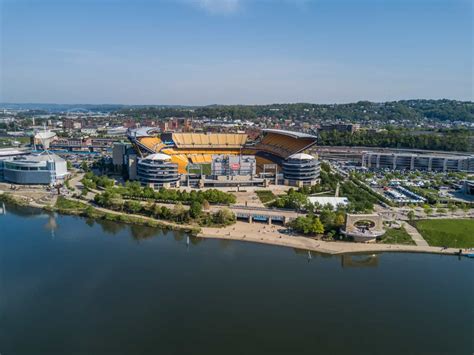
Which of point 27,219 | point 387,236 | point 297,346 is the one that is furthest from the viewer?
point 27,219

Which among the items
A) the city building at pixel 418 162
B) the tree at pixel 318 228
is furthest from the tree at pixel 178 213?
the city building at pixel 418 162

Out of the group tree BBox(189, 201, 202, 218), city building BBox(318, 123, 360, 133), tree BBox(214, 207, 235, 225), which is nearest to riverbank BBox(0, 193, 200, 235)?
tree BBox(189, 201, 202, 218)

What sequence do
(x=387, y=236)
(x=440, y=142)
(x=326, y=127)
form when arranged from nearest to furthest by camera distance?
(x=387, y=236), (x=440, y=142), (x=326, y=127)

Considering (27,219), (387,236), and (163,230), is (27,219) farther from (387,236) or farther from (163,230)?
(387,236)

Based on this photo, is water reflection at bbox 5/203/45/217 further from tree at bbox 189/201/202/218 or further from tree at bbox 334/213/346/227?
tree at bbox 334/213/346/227

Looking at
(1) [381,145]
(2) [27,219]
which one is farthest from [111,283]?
(1) [381,145]
